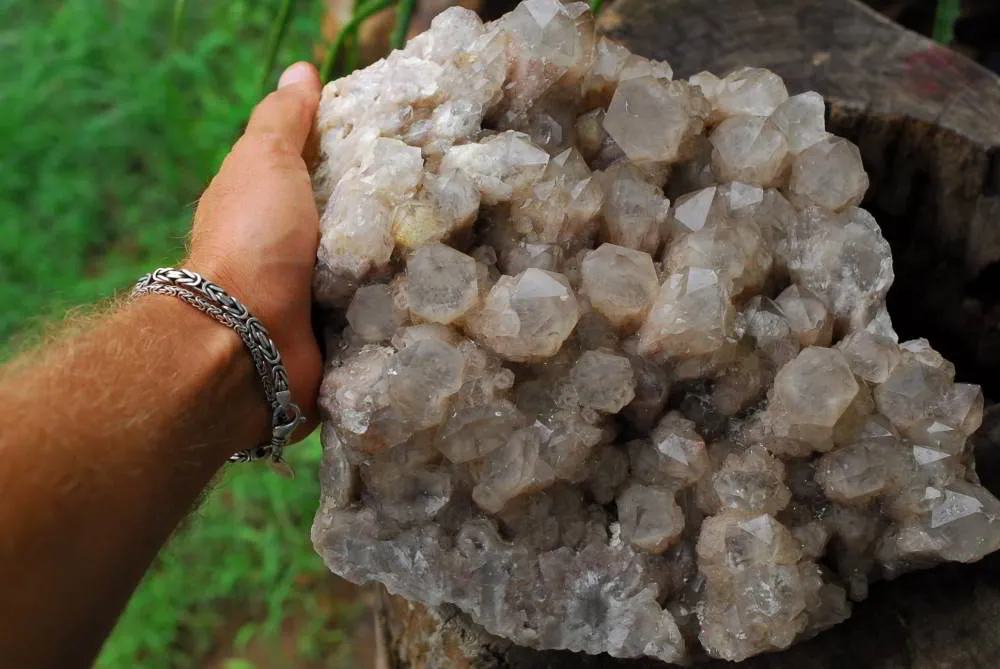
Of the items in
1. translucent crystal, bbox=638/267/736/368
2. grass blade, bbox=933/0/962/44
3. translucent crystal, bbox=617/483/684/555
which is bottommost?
translucent crystal, bbox=617/483/684/555

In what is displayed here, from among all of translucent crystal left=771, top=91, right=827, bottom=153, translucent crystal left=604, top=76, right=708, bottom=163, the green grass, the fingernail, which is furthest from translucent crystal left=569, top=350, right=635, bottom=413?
the green grass

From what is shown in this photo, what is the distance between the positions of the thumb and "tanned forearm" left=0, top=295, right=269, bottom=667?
287 mm

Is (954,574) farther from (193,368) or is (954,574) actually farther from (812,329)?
(193,368)

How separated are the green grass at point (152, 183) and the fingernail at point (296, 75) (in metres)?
1.01

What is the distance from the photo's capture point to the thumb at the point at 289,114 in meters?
1.22

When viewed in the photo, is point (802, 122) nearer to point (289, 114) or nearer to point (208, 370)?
point (289, 114)

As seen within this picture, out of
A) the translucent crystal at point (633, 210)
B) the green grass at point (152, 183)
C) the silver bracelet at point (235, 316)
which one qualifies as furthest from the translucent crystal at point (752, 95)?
the green grass at point (152, 183)

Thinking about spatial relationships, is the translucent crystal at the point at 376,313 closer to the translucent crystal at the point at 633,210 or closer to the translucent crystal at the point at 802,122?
the translucent crystal at the point at 633,210

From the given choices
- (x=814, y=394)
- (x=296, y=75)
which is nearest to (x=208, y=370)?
(x=296, y=75)

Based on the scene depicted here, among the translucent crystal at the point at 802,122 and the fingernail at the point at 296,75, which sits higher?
the fingernail at the point at 296,75

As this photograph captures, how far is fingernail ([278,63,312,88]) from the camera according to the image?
1341 mm

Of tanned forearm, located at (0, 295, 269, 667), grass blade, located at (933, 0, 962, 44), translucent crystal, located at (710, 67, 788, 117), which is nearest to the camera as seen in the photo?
tanned forearm, located at (0, 295, 269, 667)

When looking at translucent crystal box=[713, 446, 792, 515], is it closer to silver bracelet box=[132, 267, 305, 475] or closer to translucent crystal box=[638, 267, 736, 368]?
translucent crystal box=[638, 267, 736, 368]

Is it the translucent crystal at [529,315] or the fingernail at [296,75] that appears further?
the fingernail at [296,75]
